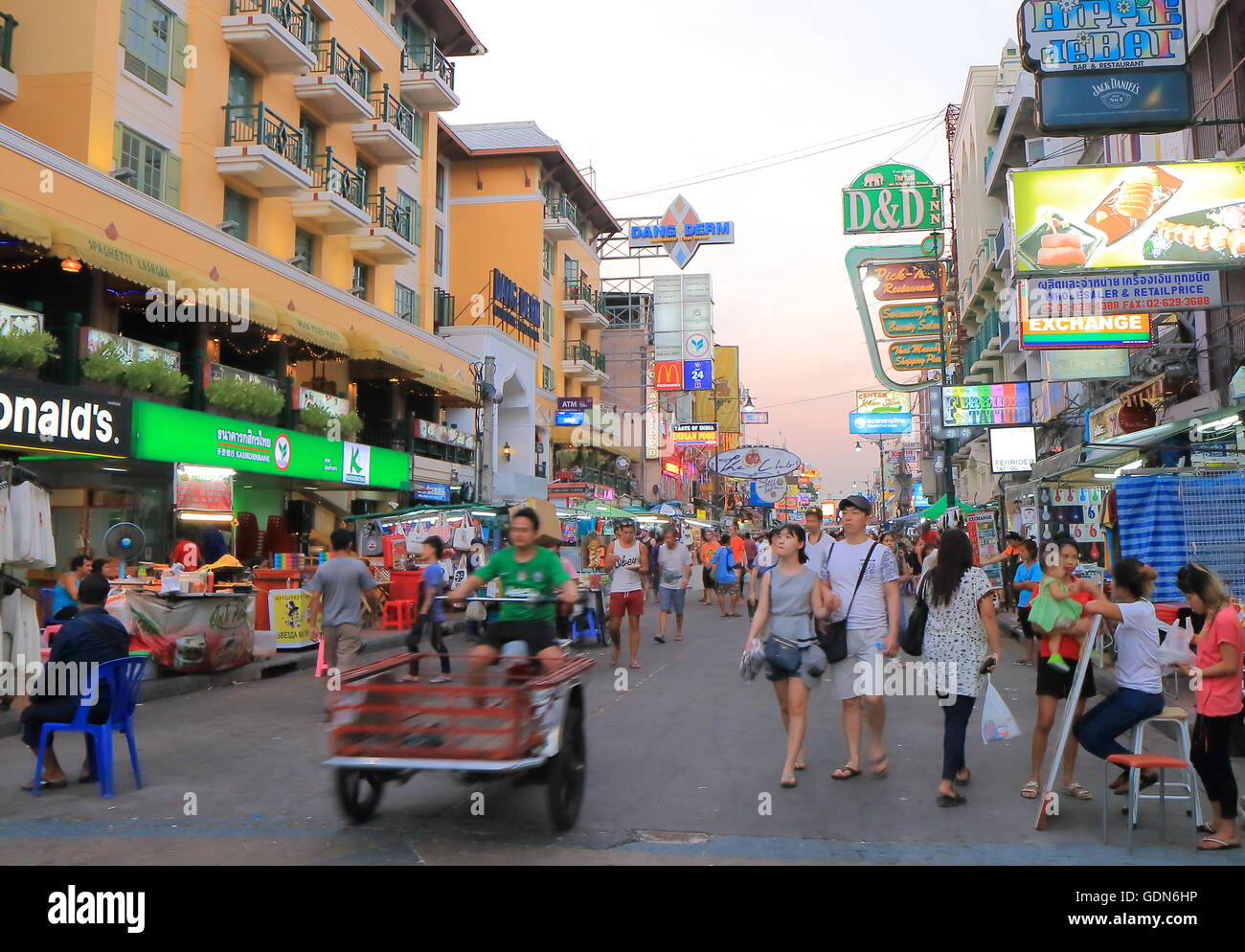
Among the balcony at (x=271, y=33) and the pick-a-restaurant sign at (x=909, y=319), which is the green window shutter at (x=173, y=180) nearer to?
the balcony at (x=271, y=33)

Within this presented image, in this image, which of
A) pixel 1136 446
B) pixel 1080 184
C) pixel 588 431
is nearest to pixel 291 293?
pixel 1080 184

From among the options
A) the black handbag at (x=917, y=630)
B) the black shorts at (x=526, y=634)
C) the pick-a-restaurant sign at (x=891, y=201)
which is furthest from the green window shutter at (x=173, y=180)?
the black handbag at (x=917, y=630)

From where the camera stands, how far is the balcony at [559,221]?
4231 centimetres

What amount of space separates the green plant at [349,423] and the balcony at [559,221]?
20.4 m

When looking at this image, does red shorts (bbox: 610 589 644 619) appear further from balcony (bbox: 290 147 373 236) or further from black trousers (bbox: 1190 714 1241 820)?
balcony (bbox: 290 147 373 236)

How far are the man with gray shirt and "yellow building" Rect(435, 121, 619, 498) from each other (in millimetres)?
24845

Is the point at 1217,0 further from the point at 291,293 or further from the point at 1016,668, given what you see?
the point at 291,293

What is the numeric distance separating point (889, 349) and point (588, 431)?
676 inches

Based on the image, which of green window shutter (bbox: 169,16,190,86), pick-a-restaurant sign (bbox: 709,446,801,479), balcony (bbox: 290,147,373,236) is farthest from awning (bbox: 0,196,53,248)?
pick-a-restaurant sign (bbox: 709,446,801,479)

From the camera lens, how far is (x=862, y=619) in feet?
24.1

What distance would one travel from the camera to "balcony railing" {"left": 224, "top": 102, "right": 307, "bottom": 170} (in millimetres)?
21328

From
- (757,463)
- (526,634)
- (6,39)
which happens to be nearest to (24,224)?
(6,39)
